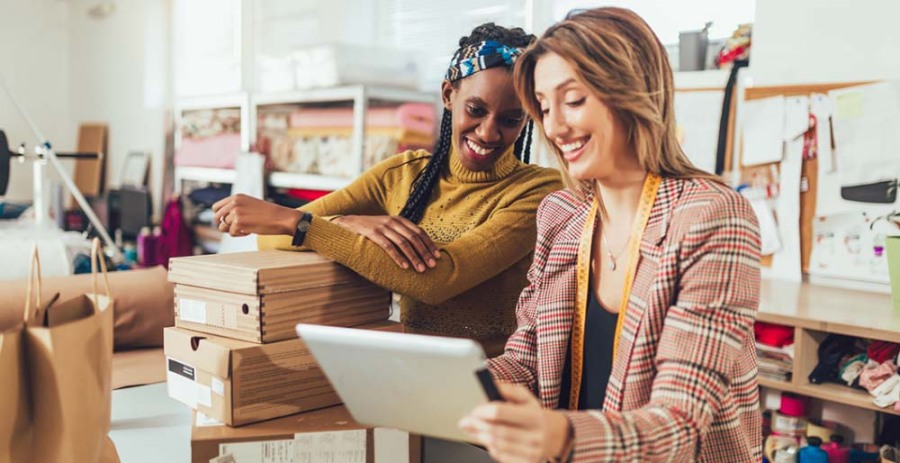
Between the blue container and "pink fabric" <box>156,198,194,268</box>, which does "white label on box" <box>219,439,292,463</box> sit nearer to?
the blue container

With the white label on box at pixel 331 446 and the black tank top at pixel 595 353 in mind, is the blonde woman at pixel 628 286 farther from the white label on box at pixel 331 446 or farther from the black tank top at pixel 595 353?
the white label on box at pixel 331 446

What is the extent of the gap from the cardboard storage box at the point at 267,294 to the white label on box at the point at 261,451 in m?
0.17

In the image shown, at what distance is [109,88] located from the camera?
6227mm

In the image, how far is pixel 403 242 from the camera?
56.6 inches

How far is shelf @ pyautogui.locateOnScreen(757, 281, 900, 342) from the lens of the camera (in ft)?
6.26

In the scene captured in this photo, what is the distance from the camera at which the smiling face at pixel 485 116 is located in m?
1.51

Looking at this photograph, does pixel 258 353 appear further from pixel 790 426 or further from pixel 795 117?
pixel 795 117

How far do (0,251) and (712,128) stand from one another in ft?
8.17

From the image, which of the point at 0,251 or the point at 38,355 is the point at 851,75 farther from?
the point at 0,251

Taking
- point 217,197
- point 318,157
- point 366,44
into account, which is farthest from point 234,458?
point 217,197

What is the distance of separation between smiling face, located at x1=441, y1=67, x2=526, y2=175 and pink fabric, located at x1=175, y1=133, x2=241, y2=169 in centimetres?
318

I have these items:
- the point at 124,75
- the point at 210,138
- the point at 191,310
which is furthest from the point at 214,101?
the point at 191,310

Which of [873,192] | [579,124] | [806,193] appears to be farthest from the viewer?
[806,193]

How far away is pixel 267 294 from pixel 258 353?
95 millimetres
